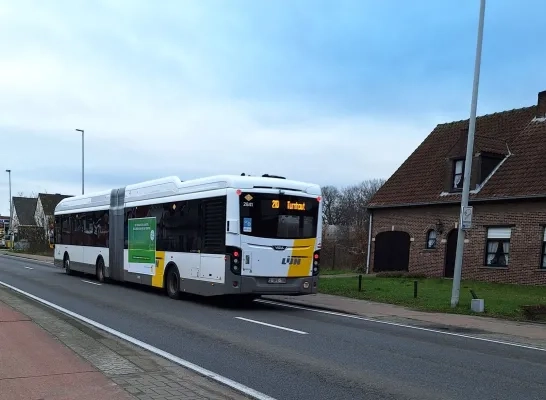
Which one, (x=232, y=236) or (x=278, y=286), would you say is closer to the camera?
(x=232, y=236)

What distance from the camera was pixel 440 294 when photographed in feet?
61.3

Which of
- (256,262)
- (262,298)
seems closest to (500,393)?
(256,262)

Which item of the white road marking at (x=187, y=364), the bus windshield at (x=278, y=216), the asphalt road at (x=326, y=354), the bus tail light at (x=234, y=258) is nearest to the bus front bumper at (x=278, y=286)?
the bus tail light at (x=234, y=258)

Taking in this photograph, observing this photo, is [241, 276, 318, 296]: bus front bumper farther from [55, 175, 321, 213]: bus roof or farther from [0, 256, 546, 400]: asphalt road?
[55, 175, 321, 213]: bus roof

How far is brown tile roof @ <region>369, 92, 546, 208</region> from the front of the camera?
24.1 m

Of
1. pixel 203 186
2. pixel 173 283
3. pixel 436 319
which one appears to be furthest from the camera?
pixel 173 283

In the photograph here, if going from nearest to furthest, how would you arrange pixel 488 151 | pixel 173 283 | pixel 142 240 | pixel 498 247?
pixel 173 283 → pixel 142 240 → pixel 498 247 → pixel 488 151

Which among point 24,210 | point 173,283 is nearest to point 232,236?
point 173,283

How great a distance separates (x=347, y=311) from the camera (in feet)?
48.2

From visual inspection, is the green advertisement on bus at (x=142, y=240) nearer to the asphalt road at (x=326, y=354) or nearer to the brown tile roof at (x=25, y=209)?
the asphalt road at (x=326, y=354)

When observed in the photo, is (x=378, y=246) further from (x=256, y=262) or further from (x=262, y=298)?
(x=256, y=262)

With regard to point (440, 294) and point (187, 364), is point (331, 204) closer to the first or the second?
point (440, 294)

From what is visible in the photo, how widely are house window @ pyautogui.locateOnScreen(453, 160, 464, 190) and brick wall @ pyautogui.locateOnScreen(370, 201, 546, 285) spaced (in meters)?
1.11

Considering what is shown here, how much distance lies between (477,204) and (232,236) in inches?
608
